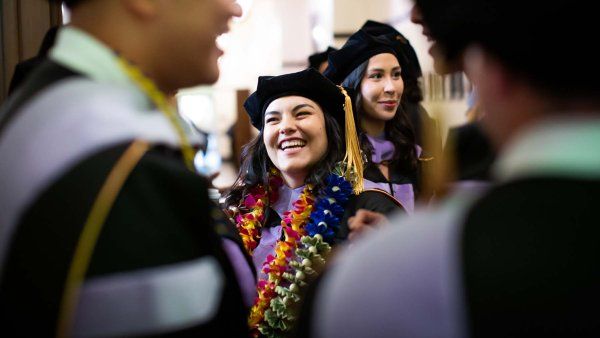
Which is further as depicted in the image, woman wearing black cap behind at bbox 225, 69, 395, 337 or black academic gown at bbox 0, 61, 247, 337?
woman wearing black cap behind at bbox 225, 69, 395, 337

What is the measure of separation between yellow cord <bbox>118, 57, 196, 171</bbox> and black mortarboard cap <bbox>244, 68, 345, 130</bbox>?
5.58 ft

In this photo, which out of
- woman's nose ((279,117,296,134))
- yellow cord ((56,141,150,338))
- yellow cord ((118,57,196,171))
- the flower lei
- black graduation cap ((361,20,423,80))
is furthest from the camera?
→ black graduation cap ((361,20,423,80))

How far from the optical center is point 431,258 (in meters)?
0.79

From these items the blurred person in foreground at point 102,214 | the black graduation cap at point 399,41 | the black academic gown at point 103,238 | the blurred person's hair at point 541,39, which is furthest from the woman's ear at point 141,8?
the black graduation cap at point 399,41

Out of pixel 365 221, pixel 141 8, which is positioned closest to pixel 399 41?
pixel 365 221

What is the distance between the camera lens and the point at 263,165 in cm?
283

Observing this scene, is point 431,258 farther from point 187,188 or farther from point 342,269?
point 187,188

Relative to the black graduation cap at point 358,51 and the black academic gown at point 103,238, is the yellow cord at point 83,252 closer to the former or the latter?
the black academic gown at point 103,238

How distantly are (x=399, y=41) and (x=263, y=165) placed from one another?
1.36 metres

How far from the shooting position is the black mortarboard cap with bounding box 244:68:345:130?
9.03ft

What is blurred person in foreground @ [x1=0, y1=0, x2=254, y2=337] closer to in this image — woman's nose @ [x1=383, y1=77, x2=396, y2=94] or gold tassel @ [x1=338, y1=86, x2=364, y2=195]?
gold tassel @ [x1=338, y1=86, x2=364, y2=195]

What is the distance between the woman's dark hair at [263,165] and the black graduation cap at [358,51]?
100 cm

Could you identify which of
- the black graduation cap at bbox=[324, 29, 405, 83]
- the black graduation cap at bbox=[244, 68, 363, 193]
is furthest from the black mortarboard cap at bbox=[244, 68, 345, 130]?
the black graduation cap at bbox=[324, 29, 405, 83]

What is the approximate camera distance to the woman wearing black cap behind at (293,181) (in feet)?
8.13
